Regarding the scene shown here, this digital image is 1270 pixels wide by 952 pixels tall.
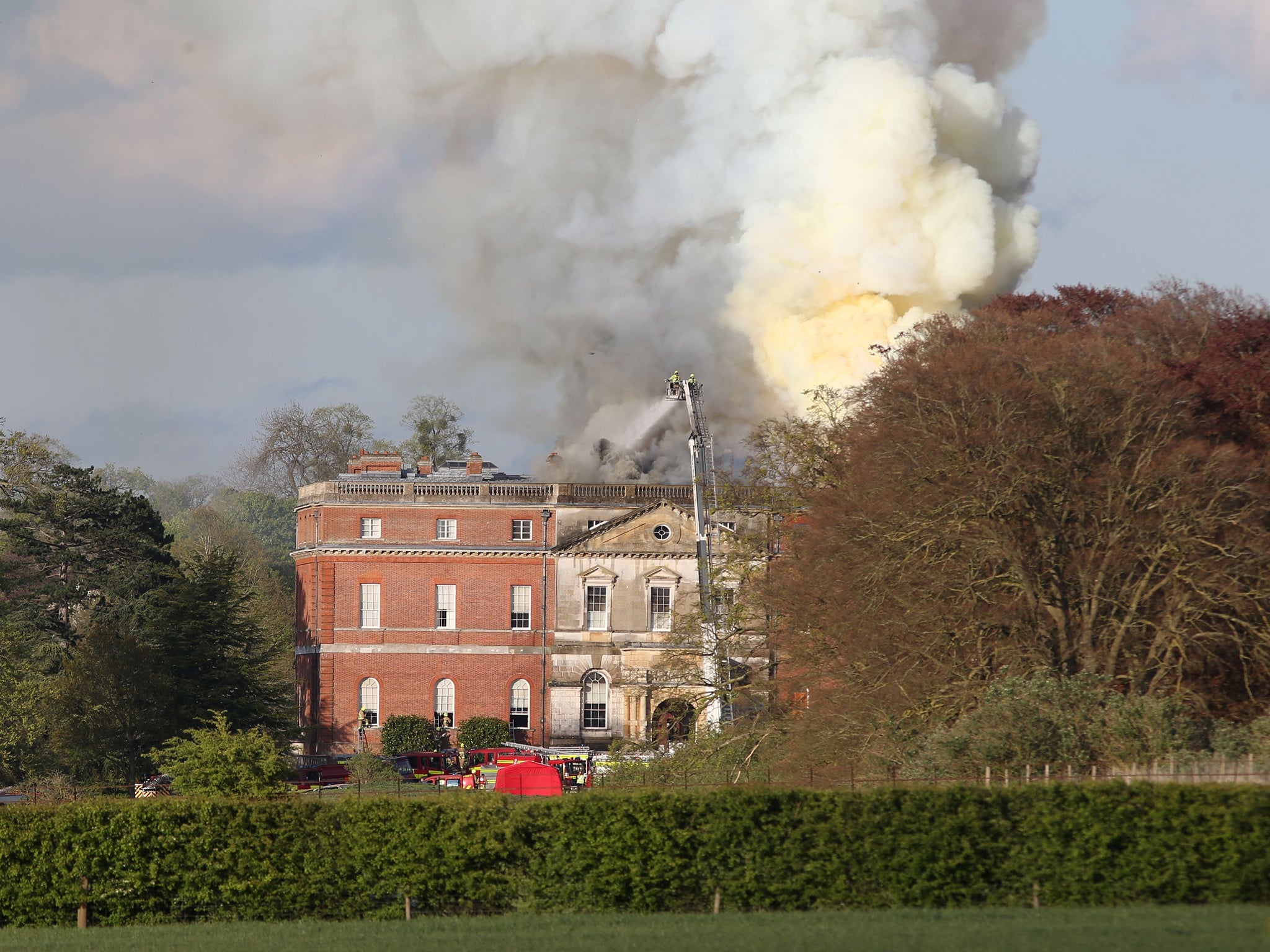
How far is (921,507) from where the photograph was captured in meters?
28.3

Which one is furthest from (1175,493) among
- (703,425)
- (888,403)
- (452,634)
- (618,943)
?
(452,634)

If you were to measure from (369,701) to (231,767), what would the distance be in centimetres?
3038

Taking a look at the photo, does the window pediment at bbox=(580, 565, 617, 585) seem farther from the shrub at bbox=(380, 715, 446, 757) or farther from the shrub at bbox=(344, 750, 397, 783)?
the shrub at bbox=(344, 750, 397, 783)

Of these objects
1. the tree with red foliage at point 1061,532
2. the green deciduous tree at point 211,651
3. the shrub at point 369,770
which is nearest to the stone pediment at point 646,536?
the shrub at point 369,770

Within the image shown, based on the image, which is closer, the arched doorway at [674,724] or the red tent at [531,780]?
the arched doorway at [674,724]

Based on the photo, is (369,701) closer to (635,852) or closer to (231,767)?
(231,767)

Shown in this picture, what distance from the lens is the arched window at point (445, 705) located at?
63.2 meters

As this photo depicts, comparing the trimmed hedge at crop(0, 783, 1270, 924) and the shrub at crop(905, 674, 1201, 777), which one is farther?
the shrub at crop(905, 674, 1201, 777)

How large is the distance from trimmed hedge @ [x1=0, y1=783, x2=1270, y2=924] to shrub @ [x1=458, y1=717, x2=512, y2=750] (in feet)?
128

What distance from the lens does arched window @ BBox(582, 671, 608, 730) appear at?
6244cm

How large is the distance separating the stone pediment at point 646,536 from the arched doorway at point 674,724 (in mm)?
6298

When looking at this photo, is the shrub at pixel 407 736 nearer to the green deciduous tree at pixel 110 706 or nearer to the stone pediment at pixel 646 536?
the stone pediment at pixel 646 536

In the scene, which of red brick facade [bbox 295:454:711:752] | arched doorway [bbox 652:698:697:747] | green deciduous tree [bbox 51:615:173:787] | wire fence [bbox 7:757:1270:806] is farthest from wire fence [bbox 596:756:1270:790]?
red brick facade [bbox 295:454:711:752]

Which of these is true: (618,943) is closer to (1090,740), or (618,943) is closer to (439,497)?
(1090,740)
